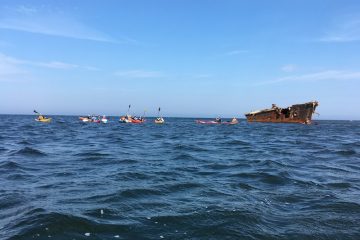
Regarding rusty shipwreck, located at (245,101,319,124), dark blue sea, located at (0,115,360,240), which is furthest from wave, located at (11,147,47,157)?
rusty shipwreck, located at (245,101,319,124)

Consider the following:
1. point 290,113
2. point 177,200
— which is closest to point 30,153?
point 177,200

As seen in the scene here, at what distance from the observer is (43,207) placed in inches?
360

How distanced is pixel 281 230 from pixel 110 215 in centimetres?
411

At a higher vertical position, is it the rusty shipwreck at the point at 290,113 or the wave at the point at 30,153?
the rusty shipwreck at the point at 290,113

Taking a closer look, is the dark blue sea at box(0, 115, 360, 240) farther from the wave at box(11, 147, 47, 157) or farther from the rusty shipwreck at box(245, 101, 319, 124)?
the rusty shipwreck at box(245, 101, 319, 124)

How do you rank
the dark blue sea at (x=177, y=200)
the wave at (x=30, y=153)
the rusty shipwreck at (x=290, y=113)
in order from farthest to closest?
the rusty shipwreck at (x=290, y=113) → the wave at (x=30, y=153) → the dark blue sea at (x=177, y=200)

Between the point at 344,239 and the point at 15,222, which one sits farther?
the point at 15,222

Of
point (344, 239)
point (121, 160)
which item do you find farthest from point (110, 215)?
point (121, 160)

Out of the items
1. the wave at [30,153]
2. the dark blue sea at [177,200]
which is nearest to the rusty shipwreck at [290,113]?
the dark blue sea at [177,200]

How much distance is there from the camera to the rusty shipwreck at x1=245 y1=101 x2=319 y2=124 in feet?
216

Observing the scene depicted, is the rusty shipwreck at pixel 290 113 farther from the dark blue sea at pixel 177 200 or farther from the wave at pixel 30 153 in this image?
the wave at pixel 30 153

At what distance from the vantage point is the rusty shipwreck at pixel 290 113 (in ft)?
216

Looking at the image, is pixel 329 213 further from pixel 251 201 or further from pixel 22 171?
pixel 22 171

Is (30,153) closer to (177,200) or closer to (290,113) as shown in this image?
(177,200)
